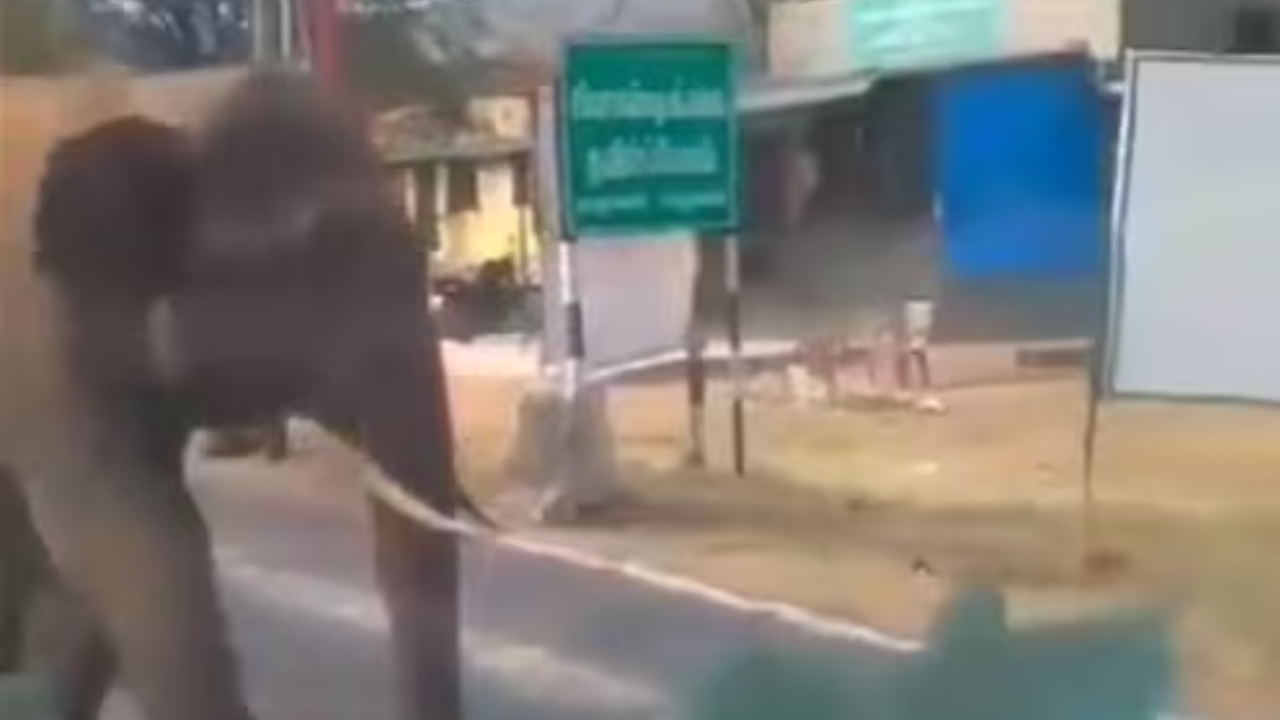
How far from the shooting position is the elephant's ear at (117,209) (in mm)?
1027

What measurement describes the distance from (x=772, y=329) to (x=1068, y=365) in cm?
13

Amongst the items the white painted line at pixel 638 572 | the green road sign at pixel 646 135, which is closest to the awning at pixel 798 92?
the green road sign at pixel 646 135

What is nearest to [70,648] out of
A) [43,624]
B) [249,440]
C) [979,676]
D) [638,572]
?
[43,624]

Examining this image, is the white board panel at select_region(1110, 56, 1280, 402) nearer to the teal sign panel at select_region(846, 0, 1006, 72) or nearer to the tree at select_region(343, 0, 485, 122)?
the teal sign panel at select_region(846, 0, 1006, 72)

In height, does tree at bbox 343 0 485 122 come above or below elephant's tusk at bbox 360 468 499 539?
above

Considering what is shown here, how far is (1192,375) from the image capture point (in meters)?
1.03

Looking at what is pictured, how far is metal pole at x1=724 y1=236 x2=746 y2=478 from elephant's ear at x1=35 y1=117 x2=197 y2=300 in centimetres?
24

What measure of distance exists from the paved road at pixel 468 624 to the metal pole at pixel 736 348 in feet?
0.25

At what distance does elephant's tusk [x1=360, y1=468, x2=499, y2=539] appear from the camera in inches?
42.6

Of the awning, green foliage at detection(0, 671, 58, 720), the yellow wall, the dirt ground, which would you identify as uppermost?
the awning

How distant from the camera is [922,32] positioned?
41.3 inches

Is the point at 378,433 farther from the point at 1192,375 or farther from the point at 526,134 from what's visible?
the point at 1192,375

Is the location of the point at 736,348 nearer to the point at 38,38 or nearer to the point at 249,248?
the point at 249,248

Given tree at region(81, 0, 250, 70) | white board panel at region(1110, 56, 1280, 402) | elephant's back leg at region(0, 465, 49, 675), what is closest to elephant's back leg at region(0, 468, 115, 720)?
elephant's back leg at region(0, 465, 49, 675)
